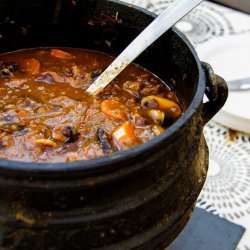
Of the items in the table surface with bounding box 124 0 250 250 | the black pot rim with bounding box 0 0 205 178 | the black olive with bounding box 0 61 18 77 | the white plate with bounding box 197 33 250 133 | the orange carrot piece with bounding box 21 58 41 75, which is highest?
the black pot rim with bounding box 0 0 205 178

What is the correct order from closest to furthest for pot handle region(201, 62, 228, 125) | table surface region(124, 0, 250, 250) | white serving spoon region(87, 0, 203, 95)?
1. pot handle region(201, 62, 228, 125)
2. white serving spoon region(87, 0, 203, 95)
3. table surface region(124, 0, 250, 250)

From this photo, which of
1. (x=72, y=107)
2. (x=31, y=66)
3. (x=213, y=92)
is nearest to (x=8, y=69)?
(x=31, y=66)

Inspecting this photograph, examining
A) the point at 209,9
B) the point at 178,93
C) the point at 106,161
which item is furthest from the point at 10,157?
the point at 209,9

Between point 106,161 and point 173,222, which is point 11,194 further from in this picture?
point 173,222

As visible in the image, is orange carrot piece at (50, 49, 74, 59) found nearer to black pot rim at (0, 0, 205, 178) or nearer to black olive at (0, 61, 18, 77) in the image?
black olive at (0, 61, 18, 77)

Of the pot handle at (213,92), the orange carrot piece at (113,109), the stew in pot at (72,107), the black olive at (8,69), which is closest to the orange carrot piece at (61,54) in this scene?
the stew in pot at (72,107)

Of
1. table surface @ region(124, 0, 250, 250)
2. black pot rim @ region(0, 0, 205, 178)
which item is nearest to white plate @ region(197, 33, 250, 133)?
table surface @ region(124, 0, 250, 250)
